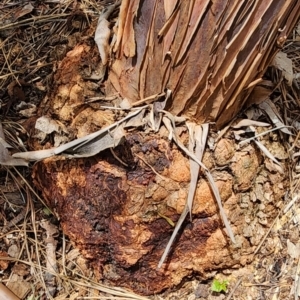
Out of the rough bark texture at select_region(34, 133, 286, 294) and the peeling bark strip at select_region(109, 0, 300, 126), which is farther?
the rough bark texture at select_region(34, 133, 286, 294)

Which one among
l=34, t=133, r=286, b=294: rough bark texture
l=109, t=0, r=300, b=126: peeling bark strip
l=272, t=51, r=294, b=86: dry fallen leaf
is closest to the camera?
l=109, t=0, r=300, b=126: peeling bark strip

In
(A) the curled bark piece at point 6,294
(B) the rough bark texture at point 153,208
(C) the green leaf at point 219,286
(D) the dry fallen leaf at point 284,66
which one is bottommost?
(A) the curled bark piece at point 6,294

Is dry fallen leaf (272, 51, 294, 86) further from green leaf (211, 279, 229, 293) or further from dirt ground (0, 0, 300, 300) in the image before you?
green leaf (211, 279, 229, 293)

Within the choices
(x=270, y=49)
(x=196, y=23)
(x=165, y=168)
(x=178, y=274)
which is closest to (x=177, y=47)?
(x=196, y=23)

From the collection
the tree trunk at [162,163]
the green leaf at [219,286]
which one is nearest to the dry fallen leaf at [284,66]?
the tree trunk at [162,163]

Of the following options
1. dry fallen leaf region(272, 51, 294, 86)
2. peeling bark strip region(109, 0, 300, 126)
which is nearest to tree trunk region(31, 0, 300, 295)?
peeling bark strip region(109, 0, 300, 126)

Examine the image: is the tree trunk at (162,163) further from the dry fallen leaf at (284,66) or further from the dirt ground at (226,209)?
the dry fallen leaf at (284,66)

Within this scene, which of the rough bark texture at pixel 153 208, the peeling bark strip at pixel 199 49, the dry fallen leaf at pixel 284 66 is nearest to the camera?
the peeling bark strip at pixel 199 49
